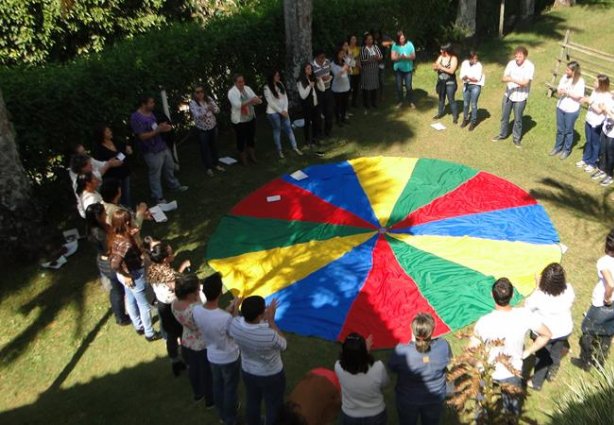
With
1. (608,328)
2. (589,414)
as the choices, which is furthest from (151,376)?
(608,328)

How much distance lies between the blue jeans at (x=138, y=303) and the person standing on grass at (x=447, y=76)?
778 centimetres

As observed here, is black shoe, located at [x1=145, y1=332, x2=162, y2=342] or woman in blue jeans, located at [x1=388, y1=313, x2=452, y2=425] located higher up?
woman in blue jeans, located at [x1=388, y1=313, x2=452, y2=425]

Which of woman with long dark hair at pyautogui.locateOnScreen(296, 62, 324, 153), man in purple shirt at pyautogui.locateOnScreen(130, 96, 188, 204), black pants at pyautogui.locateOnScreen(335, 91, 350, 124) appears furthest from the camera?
black pants at pyautogui.locateOnScreen(335, 91, 350, 124)

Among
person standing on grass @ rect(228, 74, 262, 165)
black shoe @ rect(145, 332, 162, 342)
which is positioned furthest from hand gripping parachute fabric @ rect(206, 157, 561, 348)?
black shoe @ rect(145, 332, 162, 342)

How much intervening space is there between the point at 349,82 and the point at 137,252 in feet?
24.0

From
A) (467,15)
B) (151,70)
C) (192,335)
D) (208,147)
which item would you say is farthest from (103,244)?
(467,15)

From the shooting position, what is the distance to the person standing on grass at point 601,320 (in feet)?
19.3

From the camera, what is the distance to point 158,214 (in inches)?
386

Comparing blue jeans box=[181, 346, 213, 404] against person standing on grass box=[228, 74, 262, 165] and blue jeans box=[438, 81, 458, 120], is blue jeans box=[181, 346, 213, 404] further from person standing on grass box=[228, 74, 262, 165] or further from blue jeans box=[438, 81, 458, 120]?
blue jeans box=[438, 81, 458, 120]

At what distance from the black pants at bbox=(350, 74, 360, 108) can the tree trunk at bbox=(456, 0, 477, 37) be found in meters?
5.35

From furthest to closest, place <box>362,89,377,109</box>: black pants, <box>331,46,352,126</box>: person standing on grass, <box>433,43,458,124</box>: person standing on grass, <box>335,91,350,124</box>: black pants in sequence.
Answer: <box>362,89,377,109</box>: black pants, <box>335,91,350,124</box>: black pants, <box>331,46,352,126</box>: person standing on grass, <box>433,43,458,124</box>: person standing on grass

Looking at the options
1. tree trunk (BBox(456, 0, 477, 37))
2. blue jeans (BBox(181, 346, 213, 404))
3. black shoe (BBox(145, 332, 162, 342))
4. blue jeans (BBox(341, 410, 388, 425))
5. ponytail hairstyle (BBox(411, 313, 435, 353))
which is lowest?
black shoe (BBox(145, 332, 162, 342))

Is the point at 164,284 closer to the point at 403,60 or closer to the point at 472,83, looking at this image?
the point at 472,83

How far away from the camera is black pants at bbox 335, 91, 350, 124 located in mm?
12406
